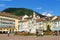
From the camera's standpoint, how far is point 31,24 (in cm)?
9069

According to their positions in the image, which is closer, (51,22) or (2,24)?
(2,24)

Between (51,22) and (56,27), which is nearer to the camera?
(56,27)

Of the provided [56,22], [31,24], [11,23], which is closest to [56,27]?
[56,22]

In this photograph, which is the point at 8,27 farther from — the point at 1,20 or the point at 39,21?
the point at 39,21

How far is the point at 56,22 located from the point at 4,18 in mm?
19907

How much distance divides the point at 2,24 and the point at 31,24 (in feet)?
38.5

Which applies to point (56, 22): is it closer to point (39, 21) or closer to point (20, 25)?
point (39, 21)

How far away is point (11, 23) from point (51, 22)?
629 inches

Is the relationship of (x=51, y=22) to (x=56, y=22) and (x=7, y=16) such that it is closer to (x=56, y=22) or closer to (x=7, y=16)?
(x=56, y=22)

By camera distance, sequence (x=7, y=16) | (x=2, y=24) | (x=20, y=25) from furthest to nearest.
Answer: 1. (x=20, y=25)
2. (x=7, y=16)
3. (x=2, y=24)

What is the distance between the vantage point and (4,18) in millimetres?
89250

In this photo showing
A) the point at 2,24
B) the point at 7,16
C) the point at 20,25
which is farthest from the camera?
the point at 20,25

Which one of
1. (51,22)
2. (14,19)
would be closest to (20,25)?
(14,19)

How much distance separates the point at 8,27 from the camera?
286 feet
